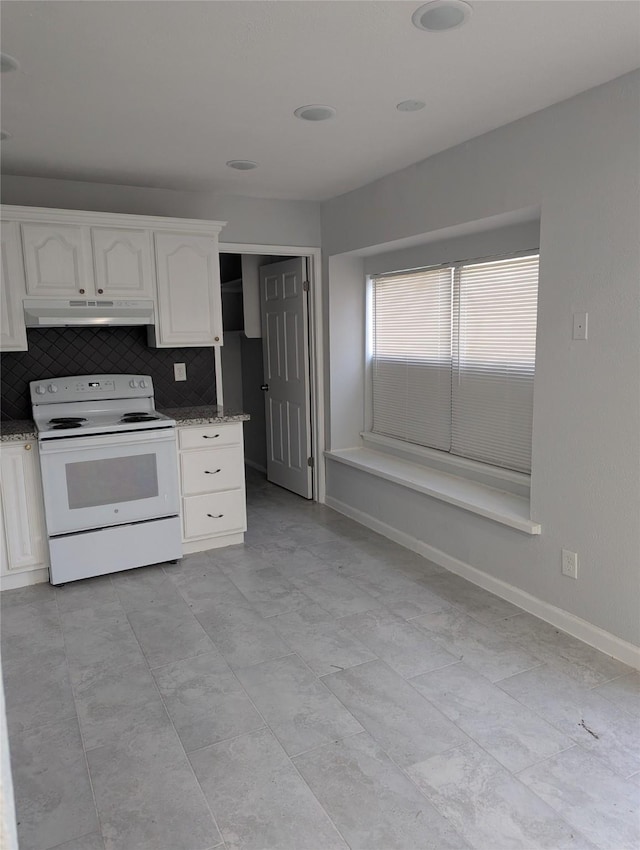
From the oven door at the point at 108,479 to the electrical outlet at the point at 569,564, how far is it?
88.7 inches

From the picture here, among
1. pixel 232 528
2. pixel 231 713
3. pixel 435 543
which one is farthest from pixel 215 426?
pixel 231 713

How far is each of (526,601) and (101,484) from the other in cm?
243

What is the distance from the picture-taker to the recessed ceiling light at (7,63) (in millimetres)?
2152

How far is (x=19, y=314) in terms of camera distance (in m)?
3.55

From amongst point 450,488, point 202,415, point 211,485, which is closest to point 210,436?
point 202,415

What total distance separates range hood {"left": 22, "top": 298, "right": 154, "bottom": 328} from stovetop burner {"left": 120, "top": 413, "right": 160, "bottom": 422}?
59 centimetres

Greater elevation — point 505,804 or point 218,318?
point 218,318

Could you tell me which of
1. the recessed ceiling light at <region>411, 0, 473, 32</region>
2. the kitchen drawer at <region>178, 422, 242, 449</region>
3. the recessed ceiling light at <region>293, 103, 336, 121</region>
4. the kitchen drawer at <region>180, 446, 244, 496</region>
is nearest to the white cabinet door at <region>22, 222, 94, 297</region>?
the kitchen drawer at <region>178, 422, 242, 449</region>

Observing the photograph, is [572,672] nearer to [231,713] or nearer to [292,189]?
[231,713]

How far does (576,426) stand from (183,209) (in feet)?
9.83

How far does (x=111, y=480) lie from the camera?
358cm

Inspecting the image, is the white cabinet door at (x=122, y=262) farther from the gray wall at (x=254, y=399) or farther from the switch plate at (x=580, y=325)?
the switch plate at (x=580, y=325)

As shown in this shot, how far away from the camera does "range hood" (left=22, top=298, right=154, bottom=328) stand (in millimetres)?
3576

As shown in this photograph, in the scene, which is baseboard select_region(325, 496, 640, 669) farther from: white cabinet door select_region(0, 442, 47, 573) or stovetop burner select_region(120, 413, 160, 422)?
white cabinet door select_region(0, 442, 47, 573)
